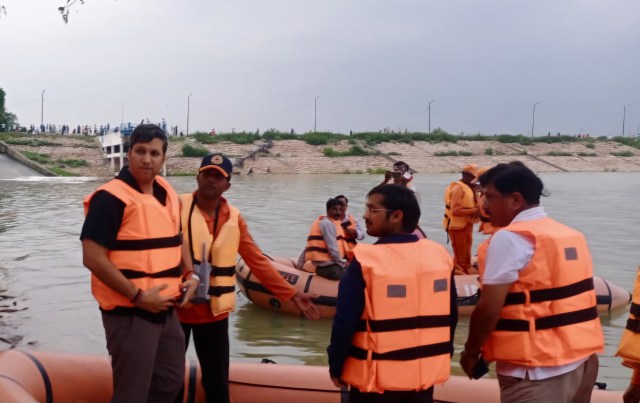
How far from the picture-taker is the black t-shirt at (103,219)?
7.77ft

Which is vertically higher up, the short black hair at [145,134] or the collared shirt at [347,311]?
the short black hair at [145,134]

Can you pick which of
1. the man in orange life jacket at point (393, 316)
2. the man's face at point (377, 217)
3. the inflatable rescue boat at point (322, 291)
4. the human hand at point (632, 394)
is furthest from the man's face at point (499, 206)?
the inflatable rescue boat at point (322, 291)

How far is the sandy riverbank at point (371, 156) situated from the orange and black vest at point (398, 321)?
31.3m

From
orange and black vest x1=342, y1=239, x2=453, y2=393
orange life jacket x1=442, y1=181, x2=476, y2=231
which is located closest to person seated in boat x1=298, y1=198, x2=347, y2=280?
orange life jacket x1=442, y1=181, x2=476, y2=231

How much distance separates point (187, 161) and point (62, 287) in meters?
27.5

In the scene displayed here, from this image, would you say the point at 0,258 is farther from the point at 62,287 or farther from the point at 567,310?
the point at 567,310

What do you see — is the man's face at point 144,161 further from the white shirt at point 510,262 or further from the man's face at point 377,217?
Result: the white shirt at point 510,262

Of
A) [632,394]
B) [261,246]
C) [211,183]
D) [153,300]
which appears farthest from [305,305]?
[261,246]

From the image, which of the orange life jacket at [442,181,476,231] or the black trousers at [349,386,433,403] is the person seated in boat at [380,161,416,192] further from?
the black trousers at [349,386,433,403]

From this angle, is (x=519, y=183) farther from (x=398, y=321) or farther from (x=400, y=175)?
(x=400, y=175)

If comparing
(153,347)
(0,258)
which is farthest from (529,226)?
(0,258)

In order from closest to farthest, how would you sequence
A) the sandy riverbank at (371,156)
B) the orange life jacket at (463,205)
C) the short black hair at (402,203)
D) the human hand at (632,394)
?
1. the short black hair at (402,203)
2. the human hand at (632,394)
3. the orange life jacket at (463,205)
4. the sandy riverbank at (371,156)

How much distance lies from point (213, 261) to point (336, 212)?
142 inches

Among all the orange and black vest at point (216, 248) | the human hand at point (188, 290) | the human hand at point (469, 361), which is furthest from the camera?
the orange and black vest at point (216, 248)
